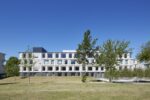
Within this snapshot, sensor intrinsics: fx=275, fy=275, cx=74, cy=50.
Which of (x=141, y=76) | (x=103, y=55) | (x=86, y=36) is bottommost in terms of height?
(x=141, y=76)

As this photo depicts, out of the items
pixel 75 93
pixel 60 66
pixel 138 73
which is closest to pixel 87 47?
pixel 138 73

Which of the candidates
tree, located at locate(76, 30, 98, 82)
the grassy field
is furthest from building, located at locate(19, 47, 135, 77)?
the grassy field

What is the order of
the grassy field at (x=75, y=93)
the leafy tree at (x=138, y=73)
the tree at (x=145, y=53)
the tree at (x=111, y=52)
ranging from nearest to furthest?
the grassy field at (x=75, y=93) → the tree at (x=145, y=53) → the tree at (x=111, y=52) → the leafy tree at (x=138, y=73)

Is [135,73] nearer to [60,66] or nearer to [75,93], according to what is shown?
[60,66]

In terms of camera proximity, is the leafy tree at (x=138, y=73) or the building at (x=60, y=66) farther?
the building at (x=60, y=66)

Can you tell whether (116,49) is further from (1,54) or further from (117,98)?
(1,54)

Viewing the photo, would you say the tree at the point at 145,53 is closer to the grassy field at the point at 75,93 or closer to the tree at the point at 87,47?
the tree at the point at 87,47

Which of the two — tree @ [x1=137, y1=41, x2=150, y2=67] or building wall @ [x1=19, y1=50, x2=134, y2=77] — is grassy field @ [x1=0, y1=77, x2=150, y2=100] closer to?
tree @ [x1=137, y1=41, x2=150, y2=67]

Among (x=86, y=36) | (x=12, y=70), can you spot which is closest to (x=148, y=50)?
(x=86, y=36)

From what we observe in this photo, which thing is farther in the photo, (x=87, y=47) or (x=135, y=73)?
(x=135, y=73)

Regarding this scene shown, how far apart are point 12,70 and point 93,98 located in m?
77.8

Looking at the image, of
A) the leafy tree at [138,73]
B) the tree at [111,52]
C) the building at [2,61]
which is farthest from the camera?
the building at [2,61]

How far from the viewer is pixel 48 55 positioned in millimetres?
131375

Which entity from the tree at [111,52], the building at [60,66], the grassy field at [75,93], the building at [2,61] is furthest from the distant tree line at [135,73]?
the building at [2,61]
